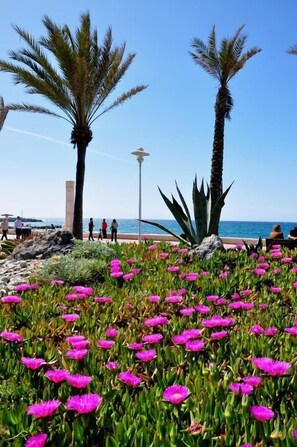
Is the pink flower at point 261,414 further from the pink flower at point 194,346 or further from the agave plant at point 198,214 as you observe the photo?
the agave plant at point 198,214

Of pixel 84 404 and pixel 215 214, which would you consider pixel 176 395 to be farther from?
pixel 215 214

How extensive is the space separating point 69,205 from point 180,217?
1511 cm

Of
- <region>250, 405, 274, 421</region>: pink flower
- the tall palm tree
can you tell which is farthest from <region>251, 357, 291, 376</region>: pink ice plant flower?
the tall palm tree

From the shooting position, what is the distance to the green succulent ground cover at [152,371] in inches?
59.7

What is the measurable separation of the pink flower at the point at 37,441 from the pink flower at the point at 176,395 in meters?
0.42

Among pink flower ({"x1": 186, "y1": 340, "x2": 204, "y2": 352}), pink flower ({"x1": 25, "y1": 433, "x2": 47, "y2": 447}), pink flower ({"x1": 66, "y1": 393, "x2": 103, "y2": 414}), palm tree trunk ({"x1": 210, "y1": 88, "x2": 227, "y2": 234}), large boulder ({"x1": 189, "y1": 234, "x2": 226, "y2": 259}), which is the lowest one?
pink flower ({"x1": 25, "y1": 433, "x2": 47, "y2": 447})

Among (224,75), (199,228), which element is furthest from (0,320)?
(224,75)

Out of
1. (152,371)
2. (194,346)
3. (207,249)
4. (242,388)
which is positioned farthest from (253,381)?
(207,249)

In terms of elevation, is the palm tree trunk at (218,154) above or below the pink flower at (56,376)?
above

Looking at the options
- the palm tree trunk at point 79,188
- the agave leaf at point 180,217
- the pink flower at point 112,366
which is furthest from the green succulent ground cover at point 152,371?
the palm tree trunk at point 79,188

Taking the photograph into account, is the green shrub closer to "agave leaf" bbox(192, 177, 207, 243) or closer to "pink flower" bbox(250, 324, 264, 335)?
"agave leaf" bbox(192, 177, 207, 243)

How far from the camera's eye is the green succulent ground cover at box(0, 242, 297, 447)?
1.52 m

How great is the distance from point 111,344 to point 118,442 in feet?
2.70

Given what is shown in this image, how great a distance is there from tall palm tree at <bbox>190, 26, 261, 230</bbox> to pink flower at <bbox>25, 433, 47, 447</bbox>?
14427mm
